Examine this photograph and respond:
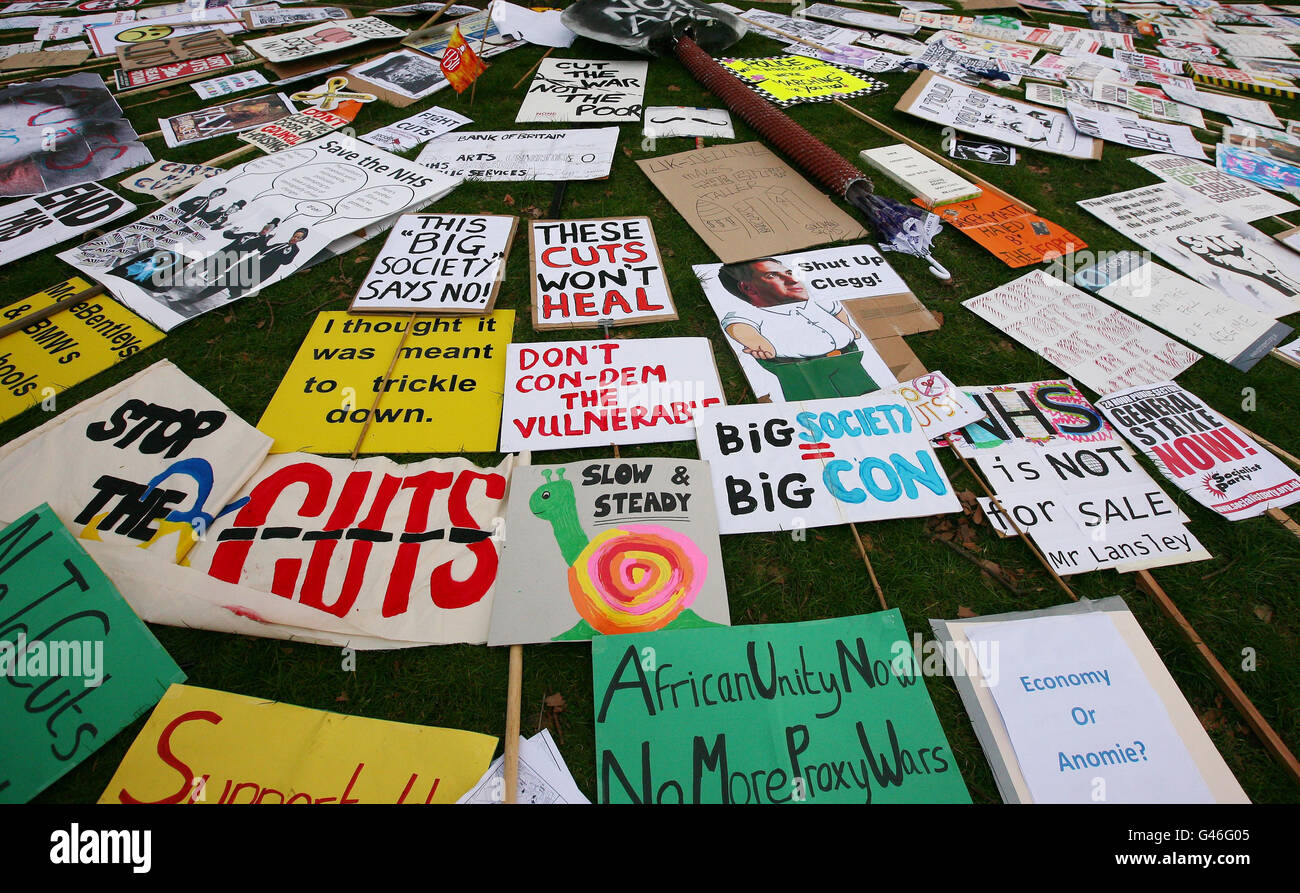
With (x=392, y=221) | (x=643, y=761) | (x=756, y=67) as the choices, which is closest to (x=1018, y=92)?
(x=756, y=67)

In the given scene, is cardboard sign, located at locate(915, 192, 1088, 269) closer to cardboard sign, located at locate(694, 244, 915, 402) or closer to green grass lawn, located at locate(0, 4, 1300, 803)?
green grass lawn, located at locate(0, 4, 1300, 803)

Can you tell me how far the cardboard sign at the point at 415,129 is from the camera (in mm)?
3959

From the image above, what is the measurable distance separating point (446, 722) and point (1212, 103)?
271 inches

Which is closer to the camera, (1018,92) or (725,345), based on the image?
(725,345)

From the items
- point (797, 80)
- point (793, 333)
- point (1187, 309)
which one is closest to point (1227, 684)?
point (793, 333)

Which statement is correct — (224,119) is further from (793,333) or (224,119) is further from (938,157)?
(938,157)

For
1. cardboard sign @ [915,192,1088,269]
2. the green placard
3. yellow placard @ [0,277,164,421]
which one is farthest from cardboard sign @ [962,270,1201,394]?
yellow placard @ [0,277,164,421]

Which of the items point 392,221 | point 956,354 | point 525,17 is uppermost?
point 525,17

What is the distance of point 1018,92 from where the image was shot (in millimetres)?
4809

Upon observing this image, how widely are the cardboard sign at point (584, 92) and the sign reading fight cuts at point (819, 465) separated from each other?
294 centimetres

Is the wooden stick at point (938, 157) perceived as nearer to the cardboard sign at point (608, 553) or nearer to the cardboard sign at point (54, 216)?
the cardboard sign at point (608, 553)

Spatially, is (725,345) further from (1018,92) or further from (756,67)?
(1018,92)

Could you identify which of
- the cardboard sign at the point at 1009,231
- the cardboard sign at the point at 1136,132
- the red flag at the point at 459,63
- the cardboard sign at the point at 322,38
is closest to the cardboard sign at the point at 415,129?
the red flag at the point at 459,63
